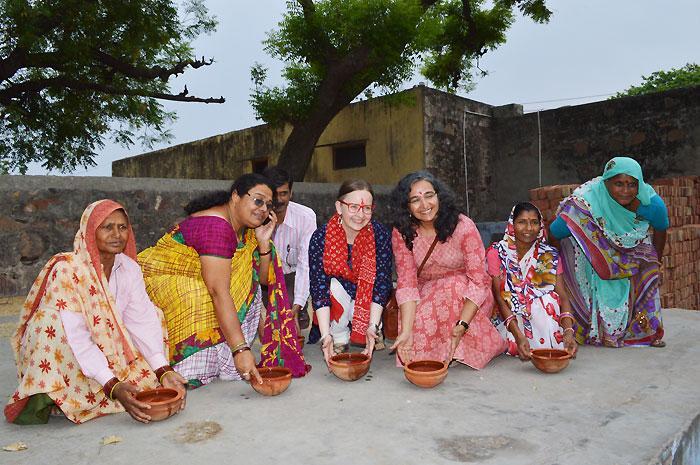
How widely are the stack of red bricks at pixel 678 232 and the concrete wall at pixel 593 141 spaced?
2.91 m

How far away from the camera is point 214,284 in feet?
8.82

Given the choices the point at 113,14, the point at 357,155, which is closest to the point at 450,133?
the point at 357,155

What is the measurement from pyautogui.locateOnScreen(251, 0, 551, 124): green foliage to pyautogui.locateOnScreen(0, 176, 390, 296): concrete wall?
4.19m

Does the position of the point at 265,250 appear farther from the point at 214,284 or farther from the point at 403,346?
the point at 403,346

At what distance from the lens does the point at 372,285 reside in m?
3.42

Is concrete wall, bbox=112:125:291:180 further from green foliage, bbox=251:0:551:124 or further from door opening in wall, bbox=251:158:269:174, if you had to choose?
green foliage, bbox=251:0:551:124

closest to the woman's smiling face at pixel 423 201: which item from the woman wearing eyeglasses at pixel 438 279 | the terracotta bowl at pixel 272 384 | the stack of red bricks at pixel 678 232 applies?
the woman wearing eyeglasses at pixel 438 279

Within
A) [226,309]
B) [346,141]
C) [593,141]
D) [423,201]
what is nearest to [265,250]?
[226,309]

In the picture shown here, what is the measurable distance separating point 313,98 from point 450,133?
3058 millimetres

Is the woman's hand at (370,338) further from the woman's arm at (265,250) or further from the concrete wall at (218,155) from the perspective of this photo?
the concrete wall at (218,155)

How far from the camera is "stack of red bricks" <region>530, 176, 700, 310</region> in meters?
5.84

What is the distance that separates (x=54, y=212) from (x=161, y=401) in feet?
14.6

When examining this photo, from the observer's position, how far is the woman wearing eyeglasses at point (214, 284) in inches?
107

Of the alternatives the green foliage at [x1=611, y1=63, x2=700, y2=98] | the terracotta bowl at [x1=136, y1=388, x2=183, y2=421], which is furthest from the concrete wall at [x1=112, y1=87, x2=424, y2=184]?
the green foliage at [x1=611, y1=63, x2=700, y2=98]
